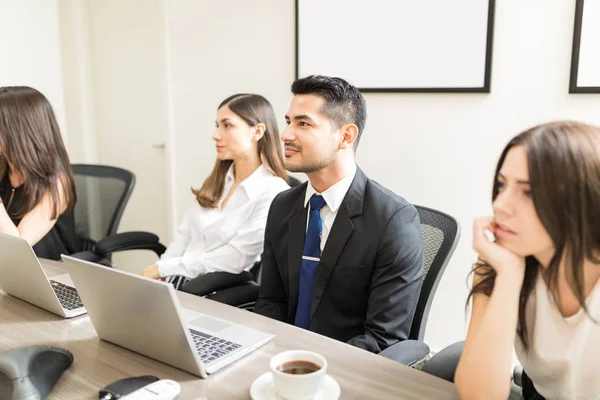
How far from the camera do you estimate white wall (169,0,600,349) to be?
6.59 ft

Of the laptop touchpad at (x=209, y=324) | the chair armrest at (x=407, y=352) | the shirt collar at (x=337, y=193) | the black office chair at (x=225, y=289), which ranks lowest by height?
the black office chair at (x=225, y=289)

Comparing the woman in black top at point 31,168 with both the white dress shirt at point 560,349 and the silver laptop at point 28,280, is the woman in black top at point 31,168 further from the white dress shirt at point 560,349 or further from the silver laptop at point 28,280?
the white dress shirt at point 560,349

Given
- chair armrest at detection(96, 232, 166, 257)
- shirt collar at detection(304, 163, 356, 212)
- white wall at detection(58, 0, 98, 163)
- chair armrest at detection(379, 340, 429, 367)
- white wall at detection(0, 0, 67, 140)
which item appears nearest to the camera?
chair armrest at detection(379, 340, 429, 367)

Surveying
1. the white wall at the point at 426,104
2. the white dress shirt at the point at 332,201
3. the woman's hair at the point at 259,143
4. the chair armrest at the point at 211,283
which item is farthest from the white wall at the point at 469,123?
the chair armrest at the point at 211,283

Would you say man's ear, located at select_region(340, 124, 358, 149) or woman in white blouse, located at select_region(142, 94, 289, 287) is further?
woman in white blouse, located at select_region(142, 94, 289, 287)

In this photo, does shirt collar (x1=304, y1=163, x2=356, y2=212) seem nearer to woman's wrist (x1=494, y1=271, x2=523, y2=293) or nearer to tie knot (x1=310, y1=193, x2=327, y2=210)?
tie knot (x1=310, y1=193, x2=327, y2=210)

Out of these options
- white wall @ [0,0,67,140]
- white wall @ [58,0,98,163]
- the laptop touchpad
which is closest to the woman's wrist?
the laptop touchpad

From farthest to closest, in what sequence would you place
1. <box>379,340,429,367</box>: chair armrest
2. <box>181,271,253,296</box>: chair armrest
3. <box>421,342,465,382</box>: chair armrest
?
<box>181,271,253,296</box>: chair armrest, <box>379,340,429,367</box>: chair armrest, <box>421,342,465,382</box>: chair armrest

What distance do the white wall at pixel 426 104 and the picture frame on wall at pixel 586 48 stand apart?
4cm

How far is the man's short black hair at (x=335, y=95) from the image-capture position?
1731 millimetres

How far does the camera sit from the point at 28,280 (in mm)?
1359

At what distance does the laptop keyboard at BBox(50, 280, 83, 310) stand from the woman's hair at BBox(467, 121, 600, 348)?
110cm

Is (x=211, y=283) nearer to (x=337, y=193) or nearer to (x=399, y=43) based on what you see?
(x=337, y=193)

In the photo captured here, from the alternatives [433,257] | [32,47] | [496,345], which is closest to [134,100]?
[32,47]
